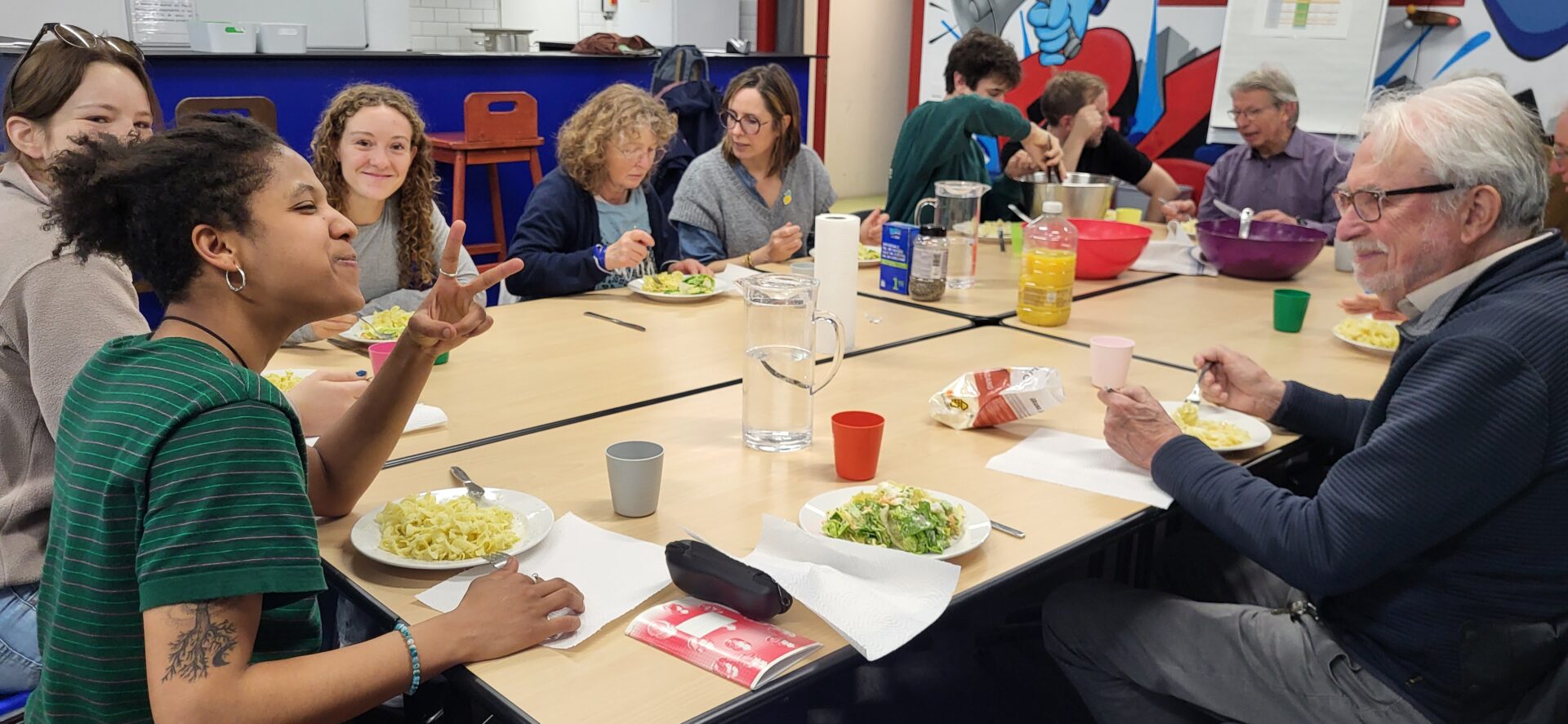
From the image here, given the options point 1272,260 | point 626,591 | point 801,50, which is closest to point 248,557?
point 626,591

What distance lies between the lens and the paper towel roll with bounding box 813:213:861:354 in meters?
2.27

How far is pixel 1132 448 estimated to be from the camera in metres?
1.70

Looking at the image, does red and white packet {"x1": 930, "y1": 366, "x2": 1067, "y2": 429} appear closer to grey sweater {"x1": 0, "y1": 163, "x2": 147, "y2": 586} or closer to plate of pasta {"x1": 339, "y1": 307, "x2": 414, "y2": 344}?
plate of pasta {"x1": 339, "y1": 307, "x2": 414, "y2": 344}

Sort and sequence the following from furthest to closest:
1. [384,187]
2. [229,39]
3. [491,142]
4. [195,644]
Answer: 1. [491,142]
2. [229,39]
3. [384,187]
4. [195,644]

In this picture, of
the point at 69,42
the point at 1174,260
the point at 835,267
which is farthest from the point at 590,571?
the point at 1174,260

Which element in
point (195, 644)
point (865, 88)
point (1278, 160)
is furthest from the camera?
point (865, 88)

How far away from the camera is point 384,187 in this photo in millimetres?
2793

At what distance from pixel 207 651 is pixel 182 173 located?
49cm

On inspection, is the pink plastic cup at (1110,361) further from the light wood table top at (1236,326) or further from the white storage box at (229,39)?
the white storage box at (229,39)

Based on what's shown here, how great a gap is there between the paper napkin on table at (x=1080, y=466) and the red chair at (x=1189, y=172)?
4418 mm

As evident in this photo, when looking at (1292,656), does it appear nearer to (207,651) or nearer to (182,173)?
(207,651)

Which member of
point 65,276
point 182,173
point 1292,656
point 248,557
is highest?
point 182,173

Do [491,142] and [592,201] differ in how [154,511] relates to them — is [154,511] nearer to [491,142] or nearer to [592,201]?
[592,201]

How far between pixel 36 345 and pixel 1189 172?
543cm
